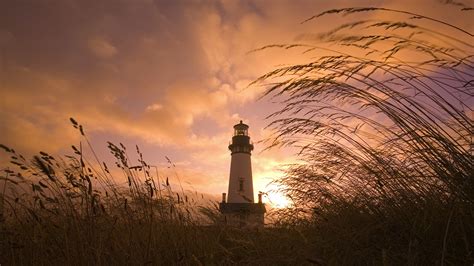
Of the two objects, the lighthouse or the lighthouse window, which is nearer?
the lighthouse

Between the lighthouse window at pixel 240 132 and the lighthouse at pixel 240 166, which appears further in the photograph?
the lighthouse window at pixel 240 132

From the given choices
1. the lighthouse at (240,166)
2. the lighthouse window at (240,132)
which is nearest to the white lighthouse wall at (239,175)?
the lighthouse at (240,166)

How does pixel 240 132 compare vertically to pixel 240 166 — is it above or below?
above

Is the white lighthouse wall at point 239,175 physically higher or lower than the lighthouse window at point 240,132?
lower

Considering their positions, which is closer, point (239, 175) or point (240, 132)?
point (239, 175)

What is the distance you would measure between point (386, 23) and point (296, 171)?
233 centimetres

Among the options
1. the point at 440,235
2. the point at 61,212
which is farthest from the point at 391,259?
the point at 61,212

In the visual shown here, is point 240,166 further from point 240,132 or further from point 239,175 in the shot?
point 240,132

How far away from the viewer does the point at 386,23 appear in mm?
2010

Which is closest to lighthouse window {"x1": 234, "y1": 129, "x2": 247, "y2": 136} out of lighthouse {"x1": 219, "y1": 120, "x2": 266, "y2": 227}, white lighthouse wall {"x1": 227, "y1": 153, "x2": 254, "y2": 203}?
lighthouse {"x1": 219, "y1": 120, "x2": 266, "y2": 227}

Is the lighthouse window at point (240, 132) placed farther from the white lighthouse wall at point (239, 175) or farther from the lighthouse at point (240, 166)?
the white lighthouse wall at point (239, 175)

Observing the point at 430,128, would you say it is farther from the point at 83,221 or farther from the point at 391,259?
the point at 83,221

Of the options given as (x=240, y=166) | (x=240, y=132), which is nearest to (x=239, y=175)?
(x=240, y=166)

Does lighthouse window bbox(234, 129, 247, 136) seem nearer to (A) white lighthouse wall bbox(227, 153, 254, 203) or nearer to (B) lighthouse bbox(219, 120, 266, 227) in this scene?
(B) lighthouse bbox(219, 120, 266, 227)
